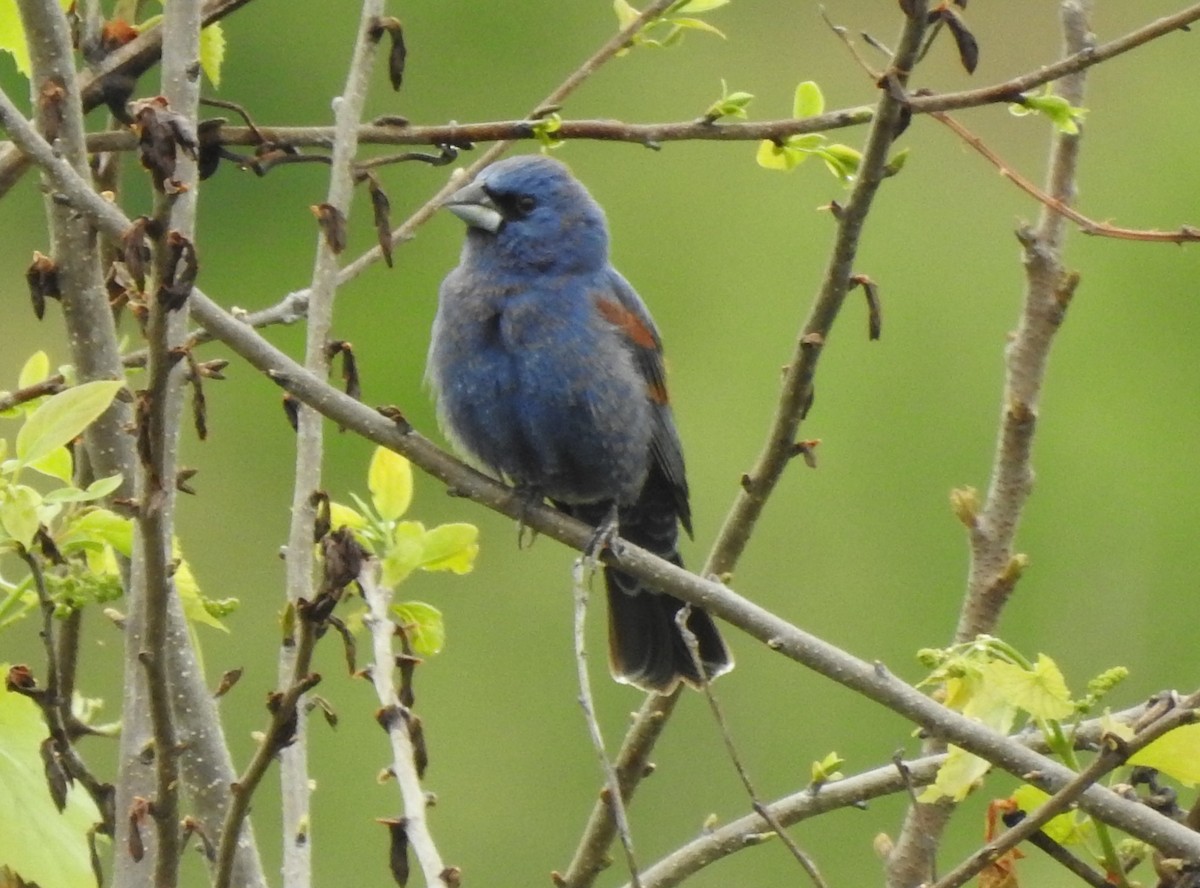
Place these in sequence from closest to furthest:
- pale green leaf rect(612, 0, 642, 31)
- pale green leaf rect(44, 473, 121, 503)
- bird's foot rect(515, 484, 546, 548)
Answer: pale green leaf rect(44, 473, 121, 503) → pale green leaf rect(612, 0, 642, 31) → bird's foot rect(515, 484, 546, 548)

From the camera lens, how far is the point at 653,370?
12.1 feet

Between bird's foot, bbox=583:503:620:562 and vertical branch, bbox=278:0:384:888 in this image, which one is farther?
bird's foot, bbox=583:503:620:562

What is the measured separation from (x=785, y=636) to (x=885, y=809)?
22.9 ft

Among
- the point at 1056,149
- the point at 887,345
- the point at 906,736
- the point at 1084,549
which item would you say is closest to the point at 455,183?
the point at 1056,149

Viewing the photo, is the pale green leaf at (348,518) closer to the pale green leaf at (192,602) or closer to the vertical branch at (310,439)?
the vertical branch at (310,439)

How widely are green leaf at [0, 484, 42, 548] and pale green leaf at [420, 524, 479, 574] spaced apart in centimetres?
52

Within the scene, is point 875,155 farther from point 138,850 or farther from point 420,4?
point 420,4

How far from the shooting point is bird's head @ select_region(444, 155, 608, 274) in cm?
357

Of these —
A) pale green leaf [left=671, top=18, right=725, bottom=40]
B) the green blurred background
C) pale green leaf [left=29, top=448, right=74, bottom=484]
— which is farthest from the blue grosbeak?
the green blurred background

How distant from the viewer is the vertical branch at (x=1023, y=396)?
2432 millimetres

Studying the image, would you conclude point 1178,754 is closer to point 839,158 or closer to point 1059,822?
point 1059,822

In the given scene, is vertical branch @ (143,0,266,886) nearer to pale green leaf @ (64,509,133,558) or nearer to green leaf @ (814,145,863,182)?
pale green leaf @ (64,509,133,558)

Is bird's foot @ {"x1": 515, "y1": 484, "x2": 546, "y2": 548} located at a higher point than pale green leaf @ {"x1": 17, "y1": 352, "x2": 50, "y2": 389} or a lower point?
higher

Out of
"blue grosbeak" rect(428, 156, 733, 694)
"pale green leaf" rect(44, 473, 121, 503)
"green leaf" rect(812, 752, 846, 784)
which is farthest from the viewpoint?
"blue grosbeak" rect(428, 156, 733, 694)
